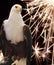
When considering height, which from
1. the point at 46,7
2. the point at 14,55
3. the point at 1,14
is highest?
the point at 1,14

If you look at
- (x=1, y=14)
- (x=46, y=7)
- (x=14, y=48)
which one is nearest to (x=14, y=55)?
(x=14, y=48)

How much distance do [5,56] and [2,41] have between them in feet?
0.17

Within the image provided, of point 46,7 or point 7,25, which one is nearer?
→ point 7,25

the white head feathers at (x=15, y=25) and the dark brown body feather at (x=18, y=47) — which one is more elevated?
the white head feathers at (x=15, y=25)

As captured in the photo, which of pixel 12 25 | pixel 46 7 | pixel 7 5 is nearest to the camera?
pixel 12 25

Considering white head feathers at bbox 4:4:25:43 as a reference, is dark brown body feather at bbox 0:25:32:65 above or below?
below

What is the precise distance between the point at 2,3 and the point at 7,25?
1142mm

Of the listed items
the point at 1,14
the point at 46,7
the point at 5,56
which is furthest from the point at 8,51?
the point at 1,14

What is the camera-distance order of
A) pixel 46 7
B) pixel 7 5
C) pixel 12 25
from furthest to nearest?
1. pixel 7 5
2. pixel 46 7
3. pixel 12 25

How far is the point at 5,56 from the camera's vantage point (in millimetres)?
838

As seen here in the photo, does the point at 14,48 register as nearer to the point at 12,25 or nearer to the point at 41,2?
→ the point at 12,25

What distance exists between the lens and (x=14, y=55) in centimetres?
83

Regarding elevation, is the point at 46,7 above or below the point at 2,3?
below

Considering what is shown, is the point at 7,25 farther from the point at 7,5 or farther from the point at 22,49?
the point at 7,5
